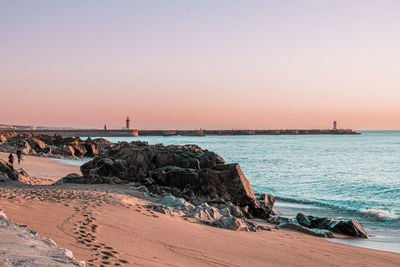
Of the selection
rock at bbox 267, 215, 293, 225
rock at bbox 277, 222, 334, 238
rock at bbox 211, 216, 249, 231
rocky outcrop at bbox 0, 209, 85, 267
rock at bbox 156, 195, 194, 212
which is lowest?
rock at bbox 267, 215, 293, 225

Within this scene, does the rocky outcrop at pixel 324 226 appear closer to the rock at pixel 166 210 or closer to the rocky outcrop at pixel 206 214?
the rocky outcrop at pixel 206 214

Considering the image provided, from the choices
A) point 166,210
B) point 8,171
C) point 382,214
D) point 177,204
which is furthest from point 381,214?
point 8,171

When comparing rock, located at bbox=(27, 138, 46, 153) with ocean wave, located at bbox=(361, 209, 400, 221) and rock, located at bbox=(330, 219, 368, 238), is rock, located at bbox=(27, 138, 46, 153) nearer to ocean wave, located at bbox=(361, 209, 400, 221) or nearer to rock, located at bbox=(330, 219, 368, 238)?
ocean wave, located at bbox=(361, 209, 400, 221)

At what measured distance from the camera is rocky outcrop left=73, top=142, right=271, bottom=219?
11.6 metres

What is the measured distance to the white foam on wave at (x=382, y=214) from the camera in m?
12.0

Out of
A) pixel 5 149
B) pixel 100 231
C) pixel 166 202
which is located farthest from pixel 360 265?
pixel 5 149

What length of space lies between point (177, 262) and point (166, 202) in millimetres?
4867

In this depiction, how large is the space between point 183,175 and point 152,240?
6.91m

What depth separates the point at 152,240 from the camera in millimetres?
5922

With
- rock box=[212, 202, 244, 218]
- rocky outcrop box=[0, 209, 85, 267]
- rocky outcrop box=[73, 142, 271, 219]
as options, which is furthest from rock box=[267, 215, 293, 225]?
rocky outcrop box=[0, 209, 85, 267]

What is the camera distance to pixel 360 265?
20.1ft

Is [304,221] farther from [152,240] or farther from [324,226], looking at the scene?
[152,240]

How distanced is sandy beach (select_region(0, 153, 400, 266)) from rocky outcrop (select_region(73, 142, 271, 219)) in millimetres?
2960

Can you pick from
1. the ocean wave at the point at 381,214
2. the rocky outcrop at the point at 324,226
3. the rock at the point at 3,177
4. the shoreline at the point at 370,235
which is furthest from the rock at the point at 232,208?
the rock at the point at 3,177
